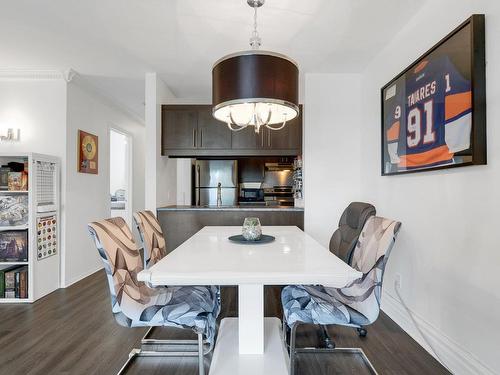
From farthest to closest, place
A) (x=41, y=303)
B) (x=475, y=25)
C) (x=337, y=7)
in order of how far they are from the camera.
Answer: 1. (x=41, y=303)
2. (x=337, y=7)
3. (x=475, y=25)

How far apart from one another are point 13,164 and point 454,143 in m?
3.78

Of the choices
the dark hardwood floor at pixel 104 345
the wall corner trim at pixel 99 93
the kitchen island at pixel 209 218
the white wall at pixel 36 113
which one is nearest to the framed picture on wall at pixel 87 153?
the white wall at pixel 36 113

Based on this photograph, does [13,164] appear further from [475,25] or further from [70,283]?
[475,25]

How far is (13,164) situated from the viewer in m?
3.16

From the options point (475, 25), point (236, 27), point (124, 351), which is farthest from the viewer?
point (236, 27)

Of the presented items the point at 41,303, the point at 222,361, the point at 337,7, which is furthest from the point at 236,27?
the point at 41,303

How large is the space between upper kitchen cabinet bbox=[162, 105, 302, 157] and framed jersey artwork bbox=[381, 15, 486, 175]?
1.49m

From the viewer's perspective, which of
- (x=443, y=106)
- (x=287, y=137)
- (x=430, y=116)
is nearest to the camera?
(x=443, y=106)

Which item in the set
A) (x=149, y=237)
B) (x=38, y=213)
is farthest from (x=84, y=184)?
(x=149, y=237)

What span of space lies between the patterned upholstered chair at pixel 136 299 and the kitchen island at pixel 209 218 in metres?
1.71

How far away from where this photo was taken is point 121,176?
6.26 meters

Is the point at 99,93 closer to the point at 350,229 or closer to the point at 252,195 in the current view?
the point at 252,195

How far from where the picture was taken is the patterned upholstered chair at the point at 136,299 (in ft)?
5.22

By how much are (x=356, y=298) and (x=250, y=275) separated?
771 millimetres
